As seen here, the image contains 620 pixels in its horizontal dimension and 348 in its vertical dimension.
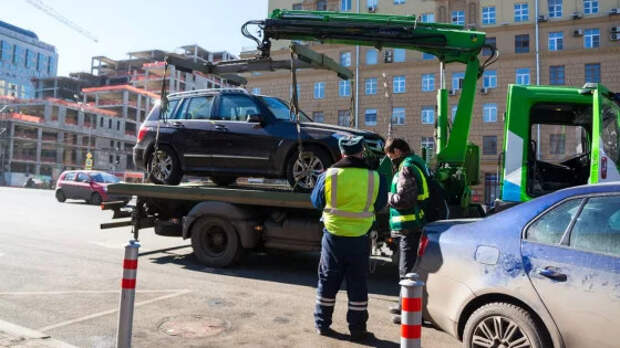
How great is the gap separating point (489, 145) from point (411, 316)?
35.2 meters

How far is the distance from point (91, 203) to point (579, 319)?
827 inches

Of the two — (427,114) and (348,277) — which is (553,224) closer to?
(348,277)

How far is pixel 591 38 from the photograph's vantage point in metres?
33.3

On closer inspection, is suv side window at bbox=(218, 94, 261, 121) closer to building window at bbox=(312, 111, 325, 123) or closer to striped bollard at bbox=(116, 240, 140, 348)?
striped bollard at bbox=(116, 240, 140, 348)

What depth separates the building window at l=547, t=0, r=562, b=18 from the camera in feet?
112

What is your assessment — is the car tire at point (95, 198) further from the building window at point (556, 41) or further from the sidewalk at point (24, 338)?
the building window at point (556, 41)

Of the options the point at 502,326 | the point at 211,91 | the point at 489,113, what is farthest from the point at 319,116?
the point at 502,326

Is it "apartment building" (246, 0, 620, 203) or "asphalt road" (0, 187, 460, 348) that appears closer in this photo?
"asphalt road" (0, 187, 460, 348)

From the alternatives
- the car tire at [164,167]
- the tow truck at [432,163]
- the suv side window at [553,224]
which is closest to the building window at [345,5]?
the tow truck at [432,163]

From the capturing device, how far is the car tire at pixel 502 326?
285 centimetres

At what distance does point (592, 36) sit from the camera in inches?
1310

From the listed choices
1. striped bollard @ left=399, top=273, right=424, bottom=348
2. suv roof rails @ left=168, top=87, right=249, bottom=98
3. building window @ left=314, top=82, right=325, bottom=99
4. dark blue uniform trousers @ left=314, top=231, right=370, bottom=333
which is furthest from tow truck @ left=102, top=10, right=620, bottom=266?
building window @ left=314, top=82, right=325, bottom=99

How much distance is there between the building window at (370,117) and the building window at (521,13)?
42.8 feet

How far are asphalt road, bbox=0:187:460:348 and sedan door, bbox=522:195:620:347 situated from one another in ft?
4.82
